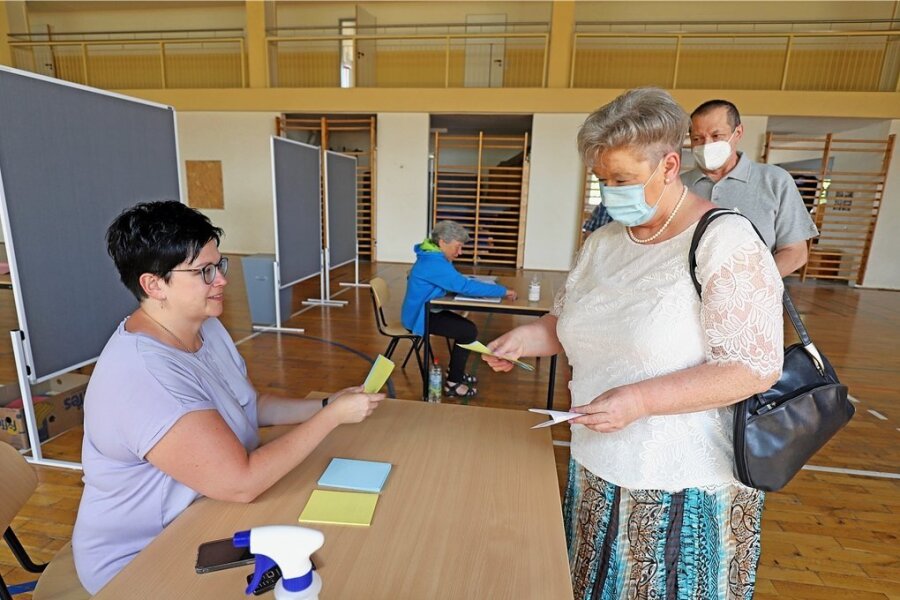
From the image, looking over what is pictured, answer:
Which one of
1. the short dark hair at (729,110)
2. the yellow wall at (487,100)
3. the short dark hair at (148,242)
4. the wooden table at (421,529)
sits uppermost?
the yellow wall at (487,100)

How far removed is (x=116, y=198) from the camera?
2.84m

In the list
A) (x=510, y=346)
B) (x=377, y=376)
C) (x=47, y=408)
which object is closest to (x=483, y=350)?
(x=510, y=346)

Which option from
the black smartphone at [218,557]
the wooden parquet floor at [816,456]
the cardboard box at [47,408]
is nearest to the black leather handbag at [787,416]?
the wooden parquet floor at [816,456]

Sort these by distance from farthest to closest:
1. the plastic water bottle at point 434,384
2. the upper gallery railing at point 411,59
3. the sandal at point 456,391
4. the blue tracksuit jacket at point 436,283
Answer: the upper gallery railing at point 411,59 → the sandal at point 456,391 → the blue tracksuit jacket at point 436,283 → the plastic water bottle at point 434,384

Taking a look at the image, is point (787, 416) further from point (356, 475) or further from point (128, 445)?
point (128, 445)

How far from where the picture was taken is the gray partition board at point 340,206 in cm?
637

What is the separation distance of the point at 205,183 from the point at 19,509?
34.0 ft

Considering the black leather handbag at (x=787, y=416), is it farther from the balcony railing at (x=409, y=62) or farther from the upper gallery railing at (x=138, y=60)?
the upper gallery railing at (x=138, y=60)

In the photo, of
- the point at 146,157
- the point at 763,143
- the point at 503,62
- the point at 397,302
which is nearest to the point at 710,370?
the point at 146,157

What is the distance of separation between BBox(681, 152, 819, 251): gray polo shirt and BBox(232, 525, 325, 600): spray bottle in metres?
2.20

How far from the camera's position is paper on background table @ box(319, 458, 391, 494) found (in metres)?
1.08

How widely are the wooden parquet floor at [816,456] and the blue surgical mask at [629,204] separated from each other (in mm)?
286

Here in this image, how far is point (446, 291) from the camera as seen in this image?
3541 millimetres

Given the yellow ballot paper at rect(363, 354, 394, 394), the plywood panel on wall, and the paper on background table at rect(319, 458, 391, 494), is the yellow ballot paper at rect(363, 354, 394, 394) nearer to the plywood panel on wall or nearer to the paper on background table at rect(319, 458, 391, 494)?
the paper on background table at rect(319, 458, 391, 494)
